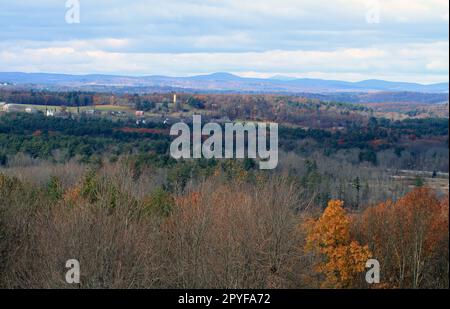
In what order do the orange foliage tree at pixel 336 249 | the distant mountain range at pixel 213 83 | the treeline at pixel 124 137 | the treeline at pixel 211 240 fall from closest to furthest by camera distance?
1. the treeline at pixel 211 240
2. the orange foliage tree at pixel 336 249
3. the treeline at pixel 124 137
4. the distant mountain range at pixel 213 83

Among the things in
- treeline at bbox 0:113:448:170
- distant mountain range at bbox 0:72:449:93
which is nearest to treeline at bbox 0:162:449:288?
treeline at bbox 0:113:448:170

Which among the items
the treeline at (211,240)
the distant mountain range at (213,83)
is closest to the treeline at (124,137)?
the distant mountain range at (213,83)

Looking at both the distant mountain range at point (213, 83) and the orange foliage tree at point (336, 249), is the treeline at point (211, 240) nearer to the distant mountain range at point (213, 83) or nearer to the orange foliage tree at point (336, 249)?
the orange foliage tree at point (336, 249)

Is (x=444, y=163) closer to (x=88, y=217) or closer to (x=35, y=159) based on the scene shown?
(x=88, y=217)

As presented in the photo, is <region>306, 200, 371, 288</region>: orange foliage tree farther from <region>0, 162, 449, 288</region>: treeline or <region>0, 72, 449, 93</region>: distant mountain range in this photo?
<region>0, 72, 449, 93</region>: distant mountain range
